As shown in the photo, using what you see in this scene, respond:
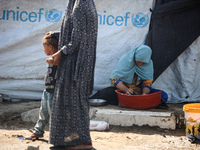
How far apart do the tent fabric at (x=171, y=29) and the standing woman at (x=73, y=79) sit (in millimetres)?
2688

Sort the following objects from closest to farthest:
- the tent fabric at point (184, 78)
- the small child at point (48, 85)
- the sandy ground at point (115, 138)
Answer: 1. the small child at point (48, 85)
2. the sandy ground at point (115, 138)
3. the tent fabric at point (184, 78)

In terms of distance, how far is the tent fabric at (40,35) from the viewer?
5445 millimetres

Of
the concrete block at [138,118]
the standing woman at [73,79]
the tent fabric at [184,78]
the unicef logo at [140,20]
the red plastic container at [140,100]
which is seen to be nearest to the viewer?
the standing woman at [73,79]

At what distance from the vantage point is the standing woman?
8.86ft

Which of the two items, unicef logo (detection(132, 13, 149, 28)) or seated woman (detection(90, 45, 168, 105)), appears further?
unicef logo (detection(132, 13, 149, 28))

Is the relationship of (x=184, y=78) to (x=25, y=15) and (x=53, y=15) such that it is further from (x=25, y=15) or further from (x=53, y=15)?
(x=25, y=15)

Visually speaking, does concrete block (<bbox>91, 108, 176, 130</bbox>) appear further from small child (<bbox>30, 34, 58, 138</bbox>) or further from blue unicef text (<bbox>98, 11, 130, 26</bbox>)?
blue unicef text (<bbox>98, 11, 130, 26</bbox>)

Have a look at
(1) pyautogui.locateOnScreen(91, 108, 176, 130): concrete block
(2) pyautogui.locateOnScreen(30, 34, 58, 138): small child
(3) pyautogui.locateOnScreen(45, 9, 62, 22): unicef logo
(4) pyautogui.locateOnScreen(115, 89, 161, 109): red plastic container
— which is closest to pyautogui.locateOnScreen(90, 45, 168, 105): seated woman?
(4) pyautogui.locateOnScreen(115, 89, 161, 109): red plastic container

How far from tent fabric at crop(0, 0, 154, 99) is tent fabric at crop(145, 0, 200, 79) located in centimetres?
24

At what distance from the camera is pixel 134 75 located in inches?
191

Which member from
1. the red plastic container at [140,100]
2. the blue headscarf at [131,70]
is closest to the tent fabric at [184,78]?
the blue headscarf at [131,70]

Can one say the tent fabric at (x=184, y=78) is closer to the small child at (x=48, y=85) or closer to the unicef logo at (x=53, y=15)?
the unicef logo at (x=53, y=15)

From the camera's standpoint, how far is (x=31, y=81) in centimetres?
557

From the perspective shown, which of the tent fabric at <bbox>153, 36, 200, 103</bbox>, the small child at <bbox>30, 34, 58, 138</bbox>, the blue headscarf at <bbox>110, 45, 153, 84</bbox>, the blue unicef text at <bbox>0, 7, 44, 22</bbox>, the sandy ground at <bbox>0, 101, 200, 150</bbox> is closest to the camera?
the small child at <bbox>30, 34, 58, 138</bbox>
